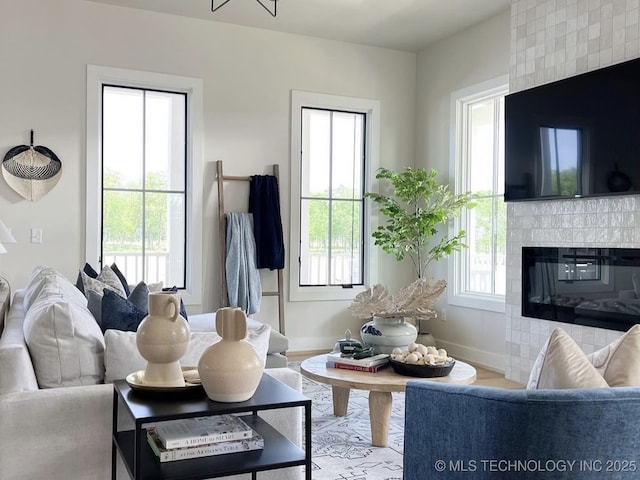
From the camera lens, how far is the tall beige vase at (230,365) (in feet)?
5.36

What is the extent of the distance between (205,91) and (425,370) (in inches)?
136

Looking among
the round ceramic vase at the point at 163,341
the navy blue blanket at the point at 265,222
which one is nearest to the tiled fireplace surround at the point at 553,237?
the navy blue blanket at the point at 265,222

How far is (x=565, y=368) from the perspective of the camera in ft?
4.61

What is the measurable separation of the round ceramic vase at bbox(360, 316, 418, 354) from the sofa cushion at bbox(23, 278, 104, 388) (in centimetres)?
167

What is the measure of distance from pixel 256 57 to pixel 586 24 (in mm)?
2820

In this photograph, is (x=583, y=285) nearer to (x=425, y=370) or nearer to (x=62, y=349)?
(x=425, y=370)

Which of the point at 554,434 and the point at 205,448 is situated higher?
the point at 554,434

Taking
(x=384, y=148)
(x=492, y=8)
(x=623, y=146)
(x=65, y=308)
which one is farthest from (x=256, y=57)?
(x=65, y=308)

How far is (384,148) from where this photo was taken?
617 centimetres

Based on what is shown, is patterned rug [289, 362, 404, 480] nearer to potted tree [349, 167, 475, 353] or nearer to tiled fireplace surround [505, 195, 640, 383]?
tiled fireplace surround [505, 195, 640, 383]

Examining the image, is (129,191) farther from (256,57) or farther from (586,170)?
(586,170)

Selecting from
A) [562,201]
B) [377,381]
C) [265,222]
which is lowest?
[377,381]

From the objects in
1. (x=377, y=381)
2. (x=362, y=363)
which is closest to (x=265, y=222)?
(x=362, y=363)

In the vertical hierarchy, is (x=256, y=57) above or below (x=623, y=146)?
above
